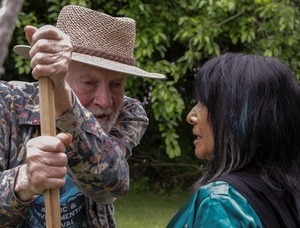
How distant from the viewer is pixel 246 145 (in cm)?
223

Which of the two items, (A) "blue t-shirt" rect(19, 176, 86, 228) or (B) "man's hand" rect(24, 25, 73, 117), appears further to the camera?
(A) "blue t-shirt" rect(19, 176, 86, 228)

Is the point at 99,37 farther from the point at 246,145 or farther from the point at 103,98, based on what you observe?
the point at 246,145

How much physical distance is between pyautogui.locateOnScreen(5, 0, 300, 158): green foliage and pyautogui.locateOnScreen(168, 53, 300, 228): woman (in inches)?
218

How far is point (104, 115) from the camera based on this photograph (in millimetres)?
2801

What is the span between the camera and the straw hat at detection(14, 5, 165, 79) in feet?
9.48

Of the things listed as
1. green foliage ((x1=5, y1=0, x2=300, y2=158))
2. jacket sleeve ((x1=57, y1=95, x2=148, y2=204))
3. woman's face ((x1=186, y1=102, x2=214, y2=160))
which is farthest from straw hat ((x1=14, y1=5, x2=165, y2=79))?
green foliage ((x1=5, y1=0, x2=300, y2=158))

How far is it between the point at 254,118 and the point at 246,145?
8 centimetres

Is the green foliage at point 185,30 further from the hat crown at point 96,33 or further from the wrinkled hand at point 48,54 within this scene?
the wrinkled hand at point 48,54

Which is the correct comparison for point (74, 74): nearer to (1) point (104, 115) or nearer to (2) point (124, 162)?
(1) point (104, 115)

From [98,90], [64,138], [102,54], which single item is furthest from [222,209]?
[102,54]

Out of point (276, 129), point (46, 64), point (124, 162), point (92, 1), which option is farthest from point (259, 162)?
point (92, 1)

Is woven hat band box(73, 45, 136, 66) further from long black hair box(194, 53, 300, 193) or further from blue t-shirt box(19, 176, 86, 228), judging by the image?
long black hair box(194, 53, 300, 193)

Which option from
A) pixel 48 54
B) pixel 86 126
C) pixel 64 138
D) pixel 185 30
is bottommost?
pixel 185 30

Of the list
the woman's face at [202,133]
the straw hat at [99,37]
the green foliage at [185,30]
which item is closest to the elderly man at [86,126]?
Answer: the straw hat at [99,37]
